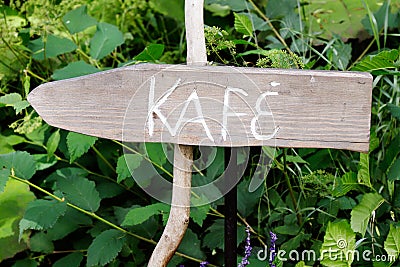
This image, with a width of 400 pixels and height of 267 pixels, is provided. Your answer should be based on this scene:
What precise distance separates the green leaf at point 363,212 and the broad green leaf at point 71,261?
69 centimetres

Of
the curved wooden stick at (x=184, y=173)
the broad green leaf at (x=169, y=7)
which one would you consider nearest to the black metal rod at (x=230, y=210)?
the curved wooden stick at (x=184, y=173)

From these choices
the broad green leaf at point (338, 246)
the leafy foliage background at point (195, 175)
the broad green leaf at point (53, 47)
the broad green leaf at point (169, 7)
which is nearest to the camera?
the broad green leaf at point (338, 246)

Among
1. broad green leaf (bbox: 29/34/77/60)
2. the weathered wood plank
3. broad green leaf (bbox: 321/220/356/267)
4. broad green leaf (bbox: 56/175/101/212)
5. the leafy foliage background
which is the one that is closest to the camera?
the weathered wood plank

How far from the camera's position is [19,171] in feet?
4.91

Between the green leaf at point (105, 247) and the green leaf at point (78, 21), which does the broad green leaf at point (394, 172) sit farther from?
the green leaf at point (78, 21)

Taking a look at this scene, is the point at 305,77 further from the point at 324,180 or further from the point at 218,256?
the point at 218,256

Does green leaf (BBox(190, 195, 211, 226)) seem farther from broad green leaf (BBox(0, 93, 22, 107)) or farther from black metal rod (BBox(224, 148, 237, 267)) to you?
broad green leaf (BBox(0, 93, 22, 107))

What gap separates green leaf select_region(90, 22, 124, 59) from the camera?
1.61 m

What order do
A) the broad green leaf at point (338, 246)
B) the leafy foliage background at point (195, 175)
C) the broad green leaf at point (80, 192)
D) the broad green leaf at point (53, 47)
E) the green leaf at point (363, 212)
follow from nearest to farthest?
the broad green leaf at point (338, 246)
the green leaf at point (363, 212)
the leafy foliage background at point (195, 175)
the broad green leaf at point (80, 192)
the broad green leaf at point (53, 47)

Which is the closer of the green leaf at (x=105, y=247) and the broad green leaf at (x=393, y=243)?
the broad green leaf at (x=393, y=243)

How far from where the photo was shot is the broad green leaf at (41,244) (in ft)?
5.47

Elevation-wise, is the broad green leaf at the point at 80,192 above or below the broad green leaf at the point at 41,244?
above

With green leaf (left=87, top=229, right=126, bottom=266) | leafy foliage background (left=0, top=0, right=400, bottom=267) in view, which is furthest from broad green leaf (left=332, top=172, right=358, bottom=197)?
green leaf (left=87, top=229, right=126, bottom=266)

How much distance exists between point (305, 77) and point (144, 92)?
0.85 ft
